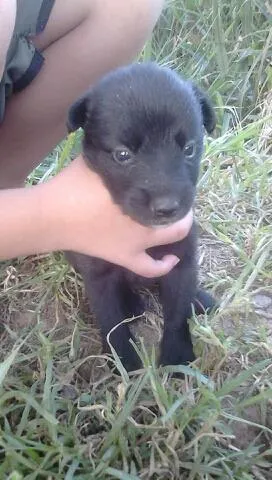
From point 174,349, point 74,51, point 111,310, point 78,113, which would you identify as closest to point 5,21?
point 78,113

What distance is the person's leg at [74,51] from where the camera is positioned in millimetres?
1992

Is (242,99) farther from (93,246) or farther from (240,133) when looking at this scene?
(93,246)

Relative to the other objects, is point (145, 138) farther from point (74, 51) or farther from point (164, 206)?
point (74, 51)

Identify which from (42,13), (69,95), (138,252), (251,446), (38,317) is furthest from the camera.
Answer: (69,95)

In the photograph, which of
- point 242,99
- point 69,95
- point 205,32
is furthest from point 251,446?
point 205,32

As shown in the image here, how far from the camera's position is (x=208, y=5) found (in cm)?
297

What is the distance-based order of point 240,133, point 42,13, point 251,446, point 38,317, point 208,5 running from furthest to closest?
1. point 208,5
2. point 240,133
3. point 42,13
4. point 38,317
5. point 251,446

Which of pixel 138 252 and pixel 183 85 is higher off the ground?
pixel 183 85

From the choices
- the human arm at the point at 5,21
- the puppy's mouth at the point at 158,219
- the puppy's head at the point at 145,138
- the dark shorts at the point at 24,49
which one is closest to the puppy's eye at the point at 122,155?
the puppy's head at the point at 145,138

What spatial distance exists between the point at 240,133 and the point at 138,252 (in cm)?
89

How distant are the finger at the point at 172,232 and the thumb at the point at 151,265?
38 mm

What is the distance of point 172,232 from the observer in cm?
151

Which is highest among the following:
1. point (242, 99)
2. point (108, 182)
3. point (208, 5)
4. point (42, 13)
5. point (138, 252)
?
point (42, 13)

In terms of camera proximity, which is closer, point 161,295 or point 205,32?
point 161,295
